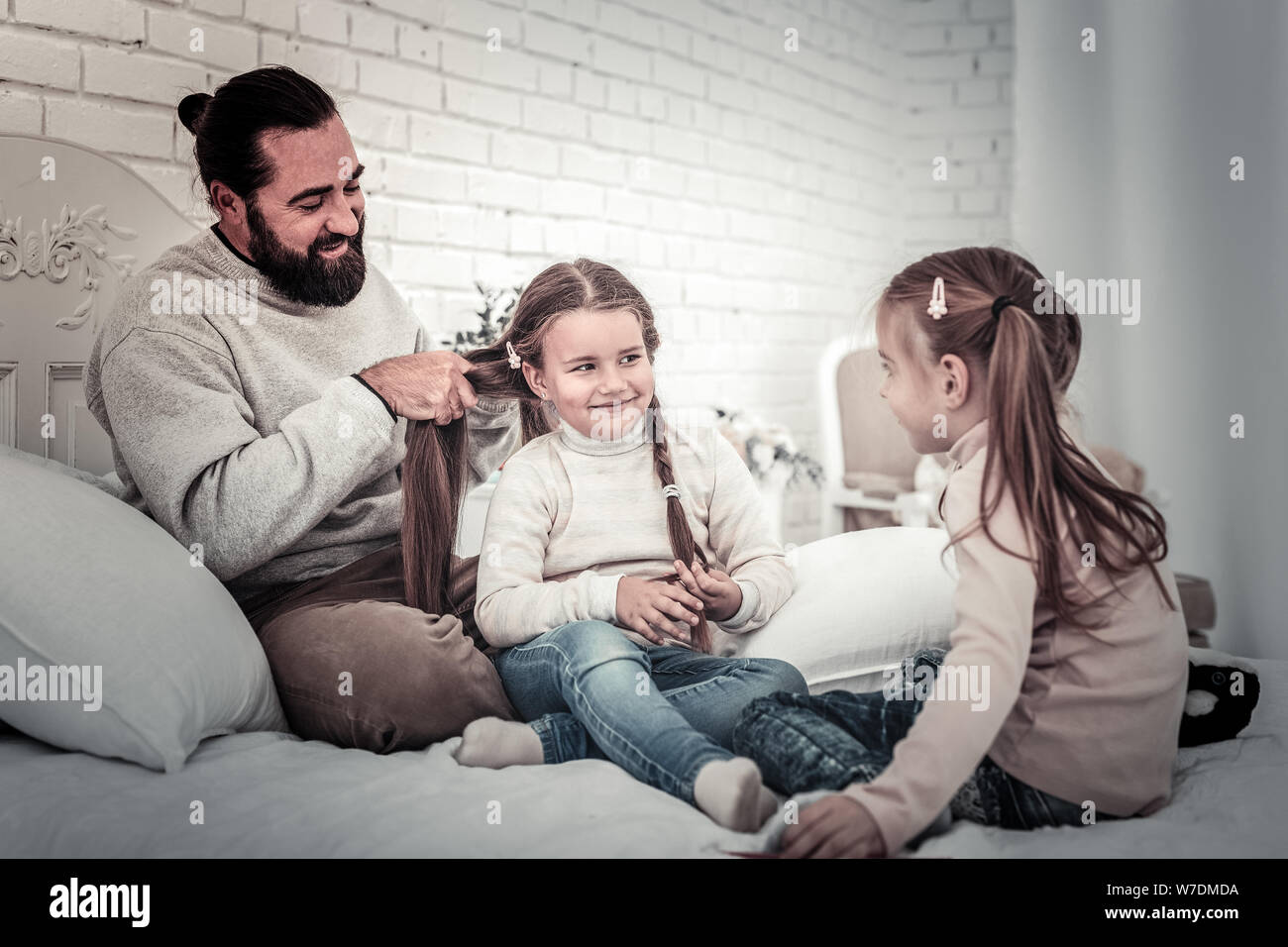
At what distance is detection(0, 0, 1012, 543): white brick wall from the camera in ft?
5.24

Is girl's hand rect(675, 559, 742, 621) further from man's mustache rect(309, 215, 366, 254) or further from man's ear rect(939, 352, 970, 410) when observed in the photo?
man's mustache rect(309, 215, 366, 254)

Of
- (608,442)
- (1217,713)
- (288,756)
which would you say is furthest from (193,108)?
(1217,713)

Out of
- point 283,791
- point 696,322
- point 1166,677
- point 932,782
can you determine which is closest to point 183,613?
point 283,791

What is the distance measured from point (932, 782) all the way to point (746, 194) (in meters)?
2.13

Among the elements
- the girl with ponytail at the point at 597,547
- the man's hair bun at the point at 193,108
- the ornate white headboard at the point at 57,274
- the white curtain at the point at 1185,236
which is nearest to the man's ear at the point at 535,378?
the girl with ponytail at the point at 597,547

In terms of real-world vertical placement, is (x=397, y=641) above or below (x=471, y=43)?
below

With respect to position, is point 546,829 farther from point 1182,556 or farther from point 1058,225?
point 1058,225

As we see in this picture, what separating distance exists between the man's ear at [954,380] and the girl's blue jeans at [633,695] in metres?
0.31

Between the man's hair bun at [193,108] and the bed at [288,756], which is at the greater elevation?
the man's hair bun at [193,108]

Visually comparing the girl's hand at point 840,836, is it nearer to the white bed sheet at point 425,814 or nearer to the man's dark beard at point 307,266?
the white bed sheet at point 425,814

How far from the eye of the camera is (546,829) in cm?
80

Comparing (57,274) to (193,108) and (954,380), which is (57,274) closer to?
(193,108)

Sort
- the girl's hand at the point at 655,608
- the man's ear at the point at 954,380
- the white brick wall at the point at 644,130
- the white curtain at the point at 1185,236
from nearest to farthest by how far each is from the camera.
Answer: the man's ear at the point at 954,380
the girl's hand at the point at 655,608
the white brick wall at the point at 644,130
the white curtain at the point at 1185,236

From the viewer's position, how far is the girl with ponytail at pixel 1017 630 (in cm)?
77
